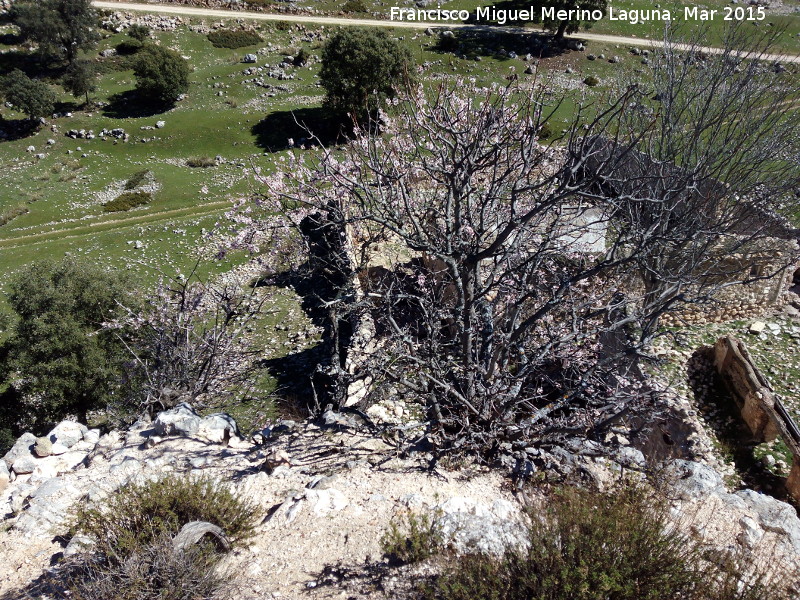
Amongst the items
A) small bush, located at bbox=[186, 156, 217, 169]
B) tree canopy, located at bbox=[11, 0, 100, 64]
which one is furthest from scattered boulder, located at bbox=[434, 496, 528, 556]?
tree canopy, located at bbox=[11, 0, 100, 64]

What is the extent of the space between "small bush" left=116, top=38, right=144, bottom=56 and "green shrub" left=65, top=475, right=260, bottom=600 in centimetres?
5574

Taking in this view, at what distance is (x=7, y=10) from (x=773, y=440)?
2817 inches

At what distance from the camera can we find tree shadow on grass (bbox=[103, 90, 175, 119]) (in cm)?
4319

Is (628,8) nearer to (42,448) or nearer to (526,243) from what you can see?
(526,243)

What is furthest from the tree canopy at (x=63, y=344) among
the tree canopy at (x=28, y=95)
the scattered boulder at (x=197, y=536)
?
the tree canopy at (x=28, y=95)

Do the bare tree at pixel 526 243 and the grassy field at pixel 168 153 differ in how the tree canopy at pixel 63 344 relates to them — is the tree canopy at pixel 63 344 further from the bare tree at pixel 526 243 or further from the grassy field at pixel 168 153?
the grassy field at pixel 168 153

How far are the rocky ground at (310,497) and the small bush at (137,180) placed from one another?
29.1m

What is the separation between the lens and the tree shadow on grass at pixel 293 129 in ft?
130

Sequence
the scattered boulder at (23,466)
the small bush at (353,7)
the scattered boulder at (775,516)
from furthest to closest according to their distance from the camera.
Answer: the small bush at (353,7) → the scattered boulder at (23,466) → the scattered boulder at (775,516)

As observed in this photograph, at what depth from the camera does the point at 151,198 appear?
33812mm

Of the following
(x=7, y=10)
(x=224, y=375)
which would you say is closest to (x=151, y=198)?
(x=224, y=375)

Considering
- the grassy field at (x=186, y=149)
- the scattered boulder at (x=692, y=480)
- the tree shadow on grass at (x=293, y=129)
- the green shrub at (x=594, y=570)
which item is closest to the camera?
the green shrub at (x=594, y=570)

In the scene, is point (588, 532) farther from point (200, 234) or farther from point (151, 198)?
point (151, 198)

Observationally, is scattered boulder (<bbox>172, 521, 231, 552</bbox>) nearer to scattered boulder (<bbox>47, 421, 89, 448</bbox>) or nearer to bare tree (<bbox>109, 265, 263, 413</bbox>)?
scattered boulder (<bbox>47, 421, 89, 448</bbox>)
